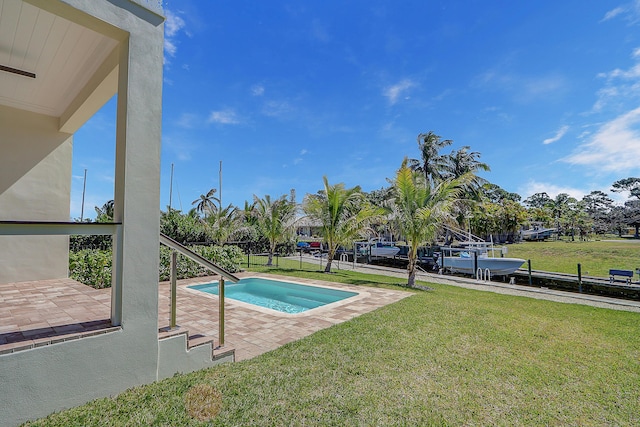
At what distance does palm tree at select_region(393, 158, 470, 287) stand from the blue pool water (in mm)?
3588

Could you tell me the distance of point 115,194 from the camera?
321 centimetres

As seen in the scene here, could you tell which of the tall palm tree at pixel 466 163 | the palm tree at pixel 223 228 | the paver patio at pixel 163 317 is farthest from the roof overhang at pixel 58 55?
the tall palm tree at pixel 466 163

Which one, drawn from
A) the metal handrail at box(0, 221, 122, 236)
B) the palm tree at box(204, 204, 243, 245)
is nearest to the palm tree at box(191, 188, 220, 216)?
the palm tree at box(204, 204, 243, 245)

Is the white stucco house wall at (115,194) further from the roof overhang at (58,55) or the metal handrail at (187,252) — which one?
the metal handrail at (187,252)

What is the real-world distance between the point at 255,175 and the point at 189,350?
4168 cm

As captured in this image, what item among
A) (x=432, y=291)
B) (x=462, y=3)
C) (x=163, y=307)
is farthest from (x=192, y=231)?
(x=462, y=3)

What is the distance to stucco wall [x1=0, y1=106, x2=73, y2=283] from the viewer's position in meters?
5.68

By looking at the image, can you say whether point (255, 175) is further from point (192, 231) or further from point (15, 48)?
point (15, 48)

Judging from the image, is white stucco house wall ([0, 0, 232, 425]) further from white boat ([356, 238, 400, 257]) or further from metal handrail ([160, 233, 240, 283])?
white boat ([356, 238, 400, 257])

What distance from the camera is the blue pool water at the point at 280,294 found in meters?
9.56

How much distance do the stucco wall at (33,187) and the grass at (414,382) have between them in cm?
508

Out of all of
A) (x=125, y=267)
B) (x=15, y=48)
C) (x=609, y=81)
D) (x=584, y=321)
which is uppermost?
(x=609, y=81)

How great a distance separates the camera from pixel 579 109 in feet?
54.4

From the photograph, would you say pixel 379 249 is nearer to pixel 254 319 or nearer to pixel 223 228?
pixel 223 228
